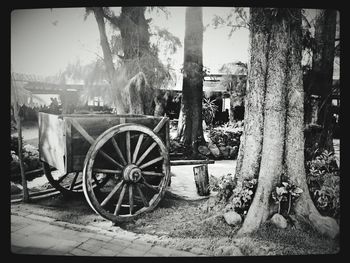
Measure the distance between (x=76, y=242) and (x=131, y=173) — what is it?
93 cm

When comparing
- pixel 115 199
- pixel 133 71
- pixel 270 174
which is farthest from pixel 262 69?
pixel 133 71

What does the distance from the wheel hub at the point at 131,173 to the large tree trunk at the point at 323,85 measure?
105 inches

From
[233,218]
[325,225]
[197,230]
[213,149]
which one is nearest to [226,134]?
[213,149]

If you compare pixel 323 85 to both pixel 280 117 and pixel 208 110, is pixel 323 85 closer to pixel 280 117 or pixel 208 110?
pixel 280 117

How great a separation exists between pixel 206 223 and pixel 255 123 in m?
1.30

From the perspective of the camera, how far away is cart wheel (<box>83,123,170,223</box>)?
3209 mm

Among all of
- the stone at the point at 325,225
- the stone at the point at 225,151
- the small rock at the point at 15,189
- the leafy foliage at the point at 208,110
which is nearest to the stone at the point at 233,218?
the stone at the point at 325,225

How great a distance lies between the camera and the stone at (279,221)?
3.10 m

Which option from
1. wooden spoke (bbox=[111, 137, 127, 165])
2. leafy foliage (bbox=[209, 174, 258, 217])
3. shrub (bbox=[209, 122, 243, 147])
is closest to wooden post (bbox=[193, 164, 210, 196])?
leafy foliage (bbox=[209, 174, 258, 217])

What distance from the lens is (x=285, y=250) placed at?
113 inches

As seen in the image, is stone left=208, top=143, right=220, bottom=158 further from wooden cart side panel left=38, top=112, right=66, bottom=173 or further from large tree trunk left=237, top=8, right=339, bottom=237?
wooden cart side panel left=38, top=112, right=66, bottom=173

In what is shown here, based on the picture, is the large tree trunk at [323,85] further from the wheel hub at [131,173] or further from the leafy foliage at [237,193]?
the wheel hub at [131,173]

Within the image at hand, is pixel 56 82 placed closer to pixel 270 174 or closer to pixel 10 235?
pixel 10 235
